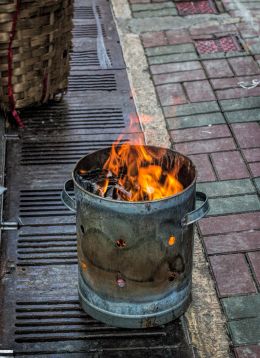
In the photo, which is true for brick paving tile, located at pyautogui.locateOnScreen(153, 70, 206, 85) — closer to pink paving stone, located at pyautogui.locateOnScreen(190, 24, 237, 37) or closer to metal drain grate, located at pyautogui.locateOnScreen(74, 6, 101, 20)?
pink paving stone, located at pyautogui.locateOnScreen(190, 24, 237, 37)

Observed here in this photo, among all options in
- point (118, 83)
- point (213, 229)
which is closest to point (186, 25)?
point (118, 83)

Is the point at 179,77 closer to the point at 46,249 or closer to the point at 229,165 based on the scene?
the point at 229,165

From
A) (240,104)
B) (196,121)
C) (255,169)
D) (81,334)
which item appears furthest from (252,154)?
(81,334)

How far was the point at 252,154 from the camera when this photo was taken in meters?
4.95

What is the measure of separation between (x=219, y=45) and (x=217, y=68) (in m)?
0.53

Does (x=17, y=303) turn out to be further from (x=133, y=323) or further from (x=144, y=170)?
(x=144, y=170)

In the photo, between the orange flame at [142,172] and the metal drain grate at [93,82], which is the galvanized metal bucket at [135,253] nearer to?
the orange flame at [142,172]

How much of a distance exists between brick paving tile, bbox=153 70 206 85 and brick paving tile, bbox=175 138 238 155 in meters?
1.04

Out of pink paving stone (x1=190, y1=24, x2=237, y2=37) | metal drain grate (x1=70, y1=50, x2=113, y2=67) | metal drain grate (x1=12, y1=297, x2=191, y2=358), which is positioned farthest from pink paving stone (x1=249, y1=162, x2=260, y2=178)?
pink paving stone (x1=190, y1=24, x2=237, y2=37)

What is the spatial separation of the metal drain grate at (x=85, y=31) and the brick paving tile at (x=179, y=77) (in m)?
1.19

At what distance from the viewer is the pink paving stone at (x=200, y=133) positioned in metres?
5.18

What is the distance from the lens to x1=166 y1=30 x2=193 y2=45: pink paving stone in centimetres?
667

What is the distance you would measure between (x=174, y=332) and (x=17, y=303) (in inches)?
33.0

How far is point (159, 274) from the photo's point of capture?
3.31m
